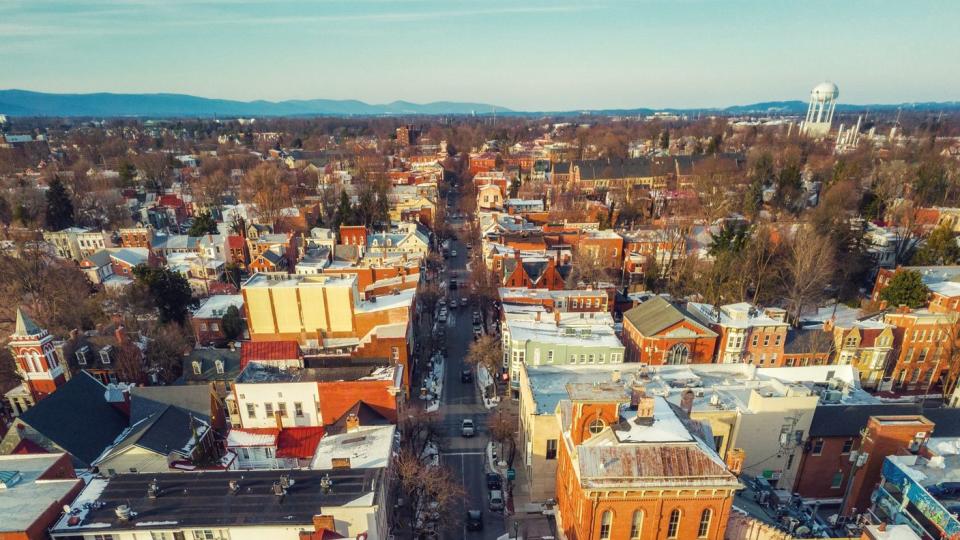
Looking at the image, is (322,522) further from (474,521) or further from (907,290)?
(907,290)

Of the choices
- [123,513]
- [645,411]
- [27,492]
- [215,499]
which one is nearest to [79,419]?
[27,492]

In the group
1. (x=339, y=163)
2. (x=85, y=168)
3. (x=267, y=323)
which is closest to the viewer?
(x=267, y=323)

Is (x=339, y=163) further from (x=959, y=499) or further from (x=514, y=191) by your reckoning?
(x=959, y=499)

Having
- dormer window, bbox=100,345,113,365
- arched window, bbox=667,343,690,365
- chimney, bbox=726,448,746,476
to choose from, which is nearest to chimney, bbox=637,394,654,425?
chimney, bbox=726,448,746,476

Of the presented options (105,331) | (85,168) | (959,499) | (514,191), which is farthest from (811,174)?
(85,168)

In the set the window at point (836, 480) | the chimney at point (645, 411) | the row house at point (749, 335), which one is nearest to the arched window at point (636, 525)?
the chimney at point (645, 411)

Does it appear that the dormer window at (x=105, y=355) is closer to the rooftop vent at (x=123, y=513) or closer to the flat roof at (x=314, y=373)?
the flat roof at (x=314, y=373)
